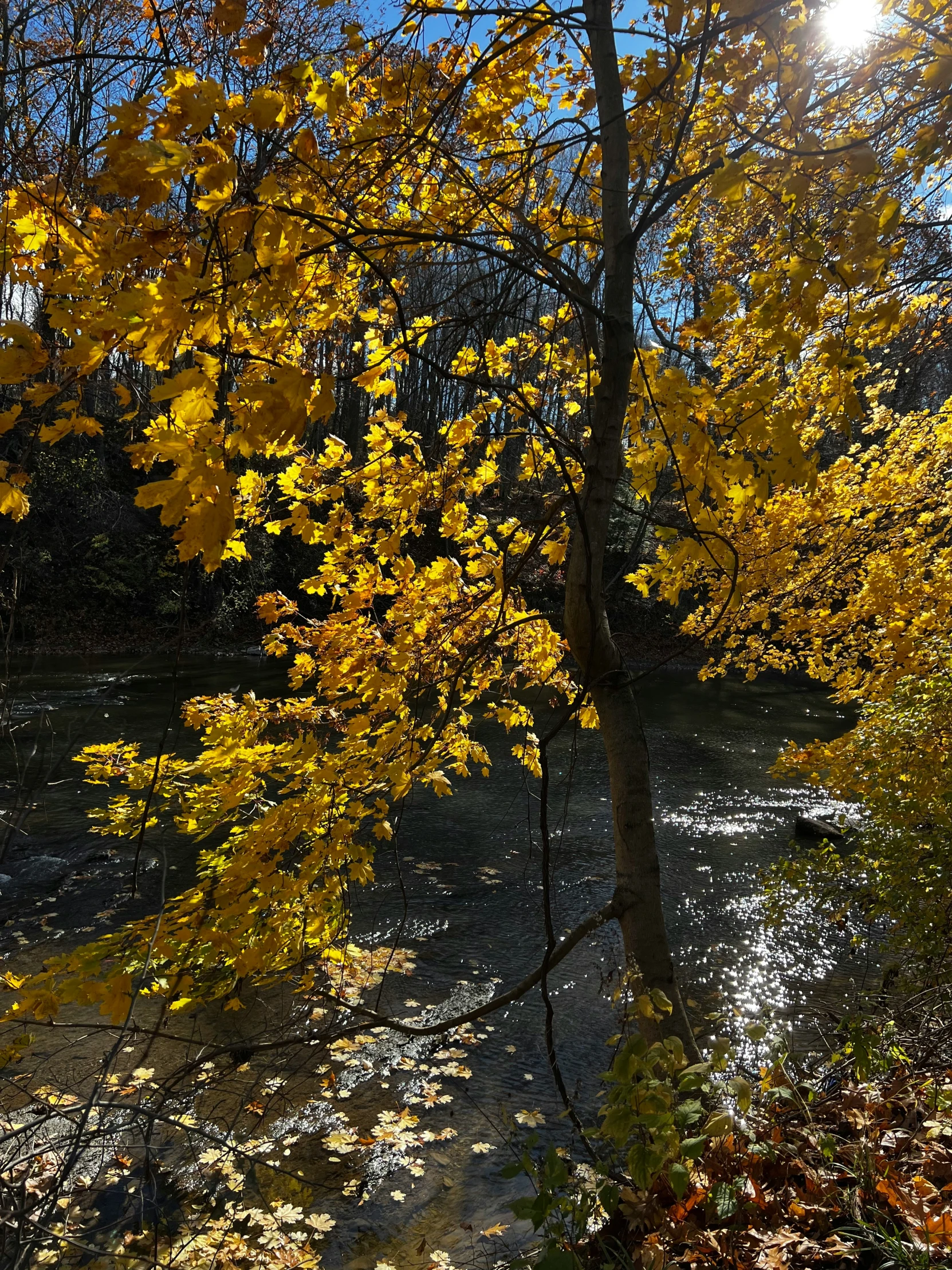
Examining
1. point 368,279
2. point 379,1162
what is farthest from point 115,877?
point 368,279

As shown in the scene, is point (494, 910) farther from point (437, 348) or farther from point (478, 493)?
point (437, 348)

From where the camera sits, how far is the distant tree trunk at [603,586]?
2.05 meters

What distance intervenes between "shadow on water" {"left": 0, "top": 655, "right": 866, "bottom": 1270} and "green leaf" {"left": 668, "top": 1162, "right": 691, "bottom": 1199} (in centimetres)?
86

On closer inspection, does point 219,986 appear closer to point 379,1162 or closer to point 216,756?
point 216,756

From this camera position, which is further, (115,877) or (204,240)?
(115,877)

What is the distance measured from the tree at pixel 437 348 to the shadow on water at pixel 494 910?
0.48 metres

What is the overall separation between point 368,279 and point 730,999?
526 cm

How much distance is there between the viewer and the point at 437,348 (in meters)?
2.73

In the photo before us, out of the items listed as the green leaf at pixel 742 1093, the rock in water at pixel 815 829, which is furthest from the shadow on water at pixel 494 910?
the green leaf at pixel 742 1093

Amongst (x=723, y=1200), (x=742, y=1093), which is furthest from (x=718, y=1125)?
(x=723, y=1200)

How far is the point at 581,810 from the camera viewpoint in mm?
8719

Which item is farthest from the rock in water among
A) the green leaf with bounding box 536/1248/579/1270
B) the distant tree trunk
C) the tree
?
the green leaf with bounding box 536/1248/579/1270

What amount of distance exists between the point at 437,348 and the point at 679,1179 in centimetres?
261

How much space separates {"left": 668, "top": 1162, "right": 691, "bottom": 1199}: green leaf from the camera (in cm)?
167
